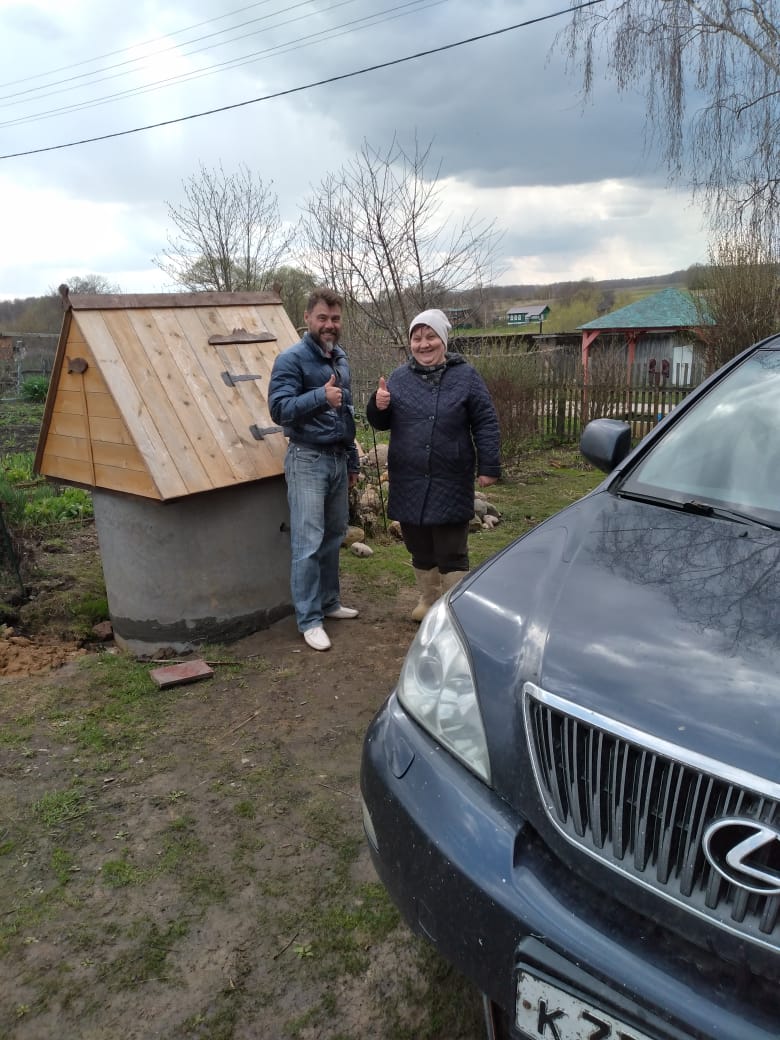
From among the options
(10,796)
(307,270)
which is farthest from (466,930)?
(307,270)

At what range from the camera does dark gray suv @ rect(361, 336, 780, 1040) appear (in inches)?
44.2

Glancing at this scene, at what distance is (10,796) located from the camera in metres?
2.70

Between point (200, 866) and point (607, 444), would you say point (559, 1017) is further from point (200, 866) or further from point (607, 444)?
point (607, 444)

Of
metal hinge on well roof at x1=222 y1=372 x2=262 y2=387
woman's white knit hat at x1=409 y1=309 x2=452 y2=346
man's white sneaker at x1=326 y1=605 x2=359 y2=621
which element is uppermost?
woman's white knit hat at x1=409 y1=309 x2=452 y2=346

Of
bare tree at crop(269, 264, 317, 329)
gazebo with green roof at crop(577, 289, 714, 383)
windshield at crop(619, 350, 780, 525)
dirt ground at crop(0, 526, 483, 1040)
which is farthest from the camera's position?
gazebo with green roof at crop(577, 289, 714, 383)

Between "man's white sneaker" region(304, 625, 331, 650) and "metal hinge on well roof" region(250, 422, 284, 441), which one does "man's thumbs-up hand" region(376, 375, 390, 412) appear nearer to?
"metal hinge on well roof" region(250, 422, 284, 441)

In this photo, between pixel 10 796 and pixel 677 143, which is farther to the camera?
pixel 677 143

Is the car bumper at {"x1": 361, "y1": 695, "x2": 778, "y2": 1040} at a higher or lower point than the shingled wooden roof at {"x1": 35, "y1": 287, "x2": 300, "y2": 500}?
lower

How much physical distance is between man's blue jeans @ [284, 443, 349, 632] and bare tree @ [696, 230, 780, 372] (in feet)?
29.6

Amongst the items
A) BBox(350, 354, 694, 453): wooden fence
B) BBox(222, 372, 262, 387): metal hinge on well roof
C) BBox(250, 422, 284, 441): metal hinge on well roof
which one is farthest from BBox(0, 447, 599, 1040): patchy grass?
BBox(350, 354, 694, 453): wooden fence

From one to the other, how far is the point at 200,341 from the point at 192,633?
1576mm

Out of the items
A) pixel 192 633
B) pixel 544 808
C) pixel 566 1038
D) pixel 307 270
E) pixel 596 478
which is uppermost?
pixel 307 270

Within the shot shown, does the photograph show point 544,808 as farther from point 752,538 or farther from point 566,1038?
point 752,538

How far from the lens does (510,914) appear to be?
1.30 m
